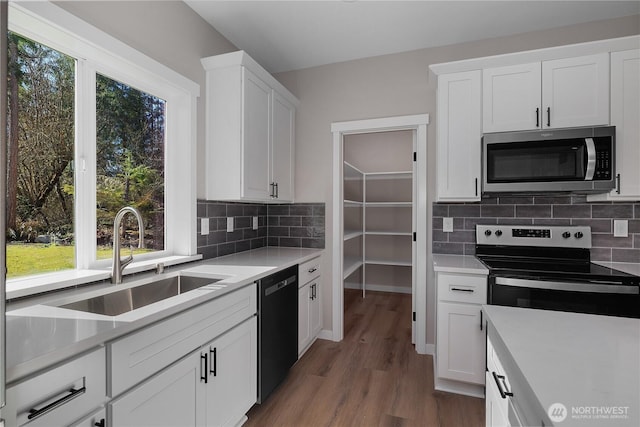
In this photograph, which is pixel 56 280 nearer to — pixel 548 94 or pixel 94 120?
pixel 94 120

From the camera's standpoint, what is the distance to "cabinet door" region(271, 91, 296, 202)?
2.71 metres

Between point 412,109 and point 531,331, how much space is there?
7.49 ft

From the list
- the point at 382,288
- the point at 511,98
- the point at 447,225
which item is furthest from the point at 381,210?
the point at 511,98

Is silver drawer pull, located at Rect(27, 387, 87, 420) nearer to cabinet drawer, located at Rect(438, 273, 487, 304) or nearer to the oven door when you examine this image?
cabinet drawer, located at Rect(438, 273, 487, 304)

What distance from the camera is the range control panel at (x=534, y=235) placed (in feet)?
7.50

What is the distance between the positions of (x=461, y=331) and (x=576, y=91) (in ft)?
5.82

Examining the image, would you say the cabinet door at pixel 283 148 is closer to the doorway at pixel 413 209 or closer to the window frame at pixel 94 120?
the doorway at pixel 413 209

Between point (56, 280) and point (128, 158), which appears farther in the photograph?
point (128, 158)

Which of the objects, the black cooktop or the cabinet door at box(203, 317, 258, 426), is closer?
the cabinet door at box(203, 317, 258, 426)

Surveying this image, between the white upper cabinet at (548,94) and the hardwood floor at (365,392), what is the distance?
6.20 ft

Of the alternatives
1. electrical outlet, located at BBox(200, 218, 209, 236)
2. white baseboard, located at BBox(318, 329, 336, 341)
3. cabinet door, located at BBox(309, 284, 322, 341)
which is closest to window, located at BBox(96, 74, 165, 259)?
electrical outlet, located at BBox(200, 218, 209, 236)

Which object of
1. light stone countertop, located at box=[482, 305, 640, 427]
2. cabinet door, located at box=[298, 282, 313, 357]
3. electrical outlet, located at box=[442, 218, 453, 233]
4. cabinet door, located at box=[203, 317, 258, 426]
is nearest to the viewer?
light stone countertop, located at box=[482, 305, 640, 427]

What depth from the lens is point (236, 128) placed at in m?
2.26

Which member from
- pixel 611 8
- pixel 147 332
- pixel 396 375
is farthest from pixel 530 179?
pixel 147 332
